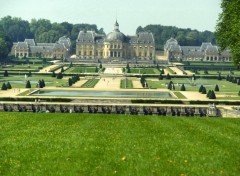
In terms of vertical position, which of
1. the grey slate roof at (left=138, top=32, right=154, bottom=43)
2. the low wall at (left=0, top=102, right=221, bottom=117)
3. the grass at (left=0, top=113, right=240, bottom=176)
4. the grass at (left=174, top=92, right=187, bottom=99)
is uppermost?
the grass at (left=0, top=113, right=240, bottom=176)

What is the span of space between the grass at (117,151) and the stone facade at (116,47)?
5083 inches

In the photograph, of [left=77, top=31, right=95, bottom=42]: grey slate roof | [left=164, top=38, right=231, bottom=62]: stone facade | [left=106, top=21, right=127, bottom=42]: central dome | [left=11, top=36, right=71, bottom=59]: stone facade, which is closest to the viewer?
[left=106, top=21, right=127, bottom=42]: central dome

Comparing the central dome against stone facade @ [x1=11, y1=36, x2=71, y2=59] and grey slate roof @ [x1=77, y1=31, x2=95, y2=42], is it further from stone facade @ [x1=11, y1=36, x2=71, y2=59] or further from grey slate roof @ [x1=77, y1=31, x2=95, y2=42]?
stone facade @ [x1=11, y1=36, x2=71, y2=59]

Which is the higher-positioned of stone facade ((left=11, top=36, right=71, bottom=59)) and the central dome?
the central dome

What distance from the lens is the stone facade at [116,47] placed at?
148 metres

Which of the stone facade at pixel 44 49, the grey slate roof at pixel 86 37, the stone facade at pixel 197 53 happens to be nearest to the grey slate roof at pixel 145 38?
the stone facade at pixel 197 53

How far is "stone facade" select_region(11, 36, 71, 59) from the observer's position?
506 feet

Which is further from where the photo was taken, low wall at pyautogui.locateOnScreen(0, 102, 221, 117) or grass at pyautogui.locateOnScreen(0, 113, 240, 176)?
low wall at pyautogui.locateOnScreen(0, 102, 221, 117)

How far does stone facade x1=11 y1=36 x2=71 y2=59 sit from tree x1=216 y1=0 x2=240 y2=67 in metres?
115

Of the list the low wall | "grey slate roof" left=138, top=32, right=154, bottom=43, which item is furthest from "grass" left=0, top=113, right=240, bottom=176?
"grey slate roof" left=138, top=32, right=154, bottom=43

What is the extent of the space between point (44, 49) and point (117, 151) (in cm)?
14734

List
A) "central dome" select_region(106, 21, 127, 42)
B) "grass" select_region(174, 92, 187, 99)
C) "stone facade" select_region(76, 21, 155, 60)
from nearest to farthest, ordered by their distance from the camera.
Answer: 1. "grass" select_region(174, 92, 187, 99)
2. "central dome" select_region(106, 21, 127, 42)
3. "stone facade" select_region(76, 21, 155, 60)

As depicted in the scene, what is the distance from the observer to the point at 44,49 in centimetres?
15838

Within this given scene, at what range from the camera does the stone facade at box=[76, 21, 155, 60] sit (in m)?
148
